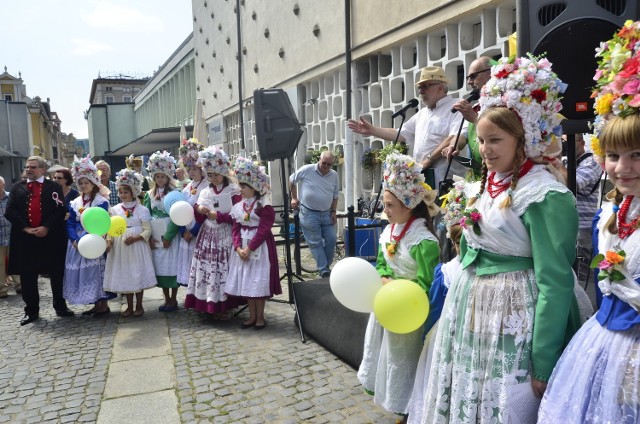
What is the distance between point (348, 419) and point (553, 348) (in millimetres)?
1893

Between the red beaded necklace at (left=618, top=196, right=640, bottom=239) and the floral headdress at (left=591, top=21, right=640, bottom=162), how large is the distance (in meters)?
0.21

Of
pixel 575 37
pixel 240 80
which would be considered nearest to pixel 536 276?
pixel 575 37

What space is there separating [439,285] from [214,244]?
356cm

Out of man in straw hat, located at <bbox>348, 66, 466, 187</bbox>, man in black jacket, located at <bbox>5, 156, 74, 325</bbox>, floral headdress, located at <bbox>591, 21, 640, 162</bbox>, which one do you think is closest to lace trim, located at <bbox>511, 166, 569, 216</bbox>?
floral headdress, located at <bbox>591, 21, 640, 162</bbox>

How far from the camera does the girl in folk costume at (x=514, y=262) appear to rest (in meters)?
2.08

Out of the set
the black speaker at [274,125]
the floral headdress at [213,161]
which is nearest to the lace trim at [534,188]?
the floral headdress at [213,161]

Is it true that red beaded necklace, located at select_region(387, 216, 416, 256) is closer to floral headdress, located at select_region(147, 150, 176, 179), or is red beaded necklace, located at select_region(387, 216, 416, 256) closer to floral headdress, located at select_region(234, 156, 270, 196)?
floral headdress, located at select_region(234, 156, 270, 196)

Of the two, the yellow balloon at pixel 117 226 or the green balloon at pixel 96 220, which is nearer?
the green balloon at pixel 96 220

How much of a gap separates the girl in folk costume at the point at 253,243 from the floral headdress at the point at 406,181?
249cm

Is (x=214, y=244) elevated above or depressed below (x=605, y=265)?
below

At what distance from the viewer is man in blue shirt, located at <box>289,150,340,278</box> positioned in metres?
8.14

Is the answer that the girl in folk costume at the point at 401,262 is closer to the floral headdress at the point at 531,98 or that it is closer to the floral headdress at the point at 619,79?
the floral headdress at the point at 531,98

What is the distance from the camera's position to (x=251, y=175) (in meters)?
5.52

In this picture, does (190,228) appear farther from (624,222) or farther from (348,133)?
(624,222)
